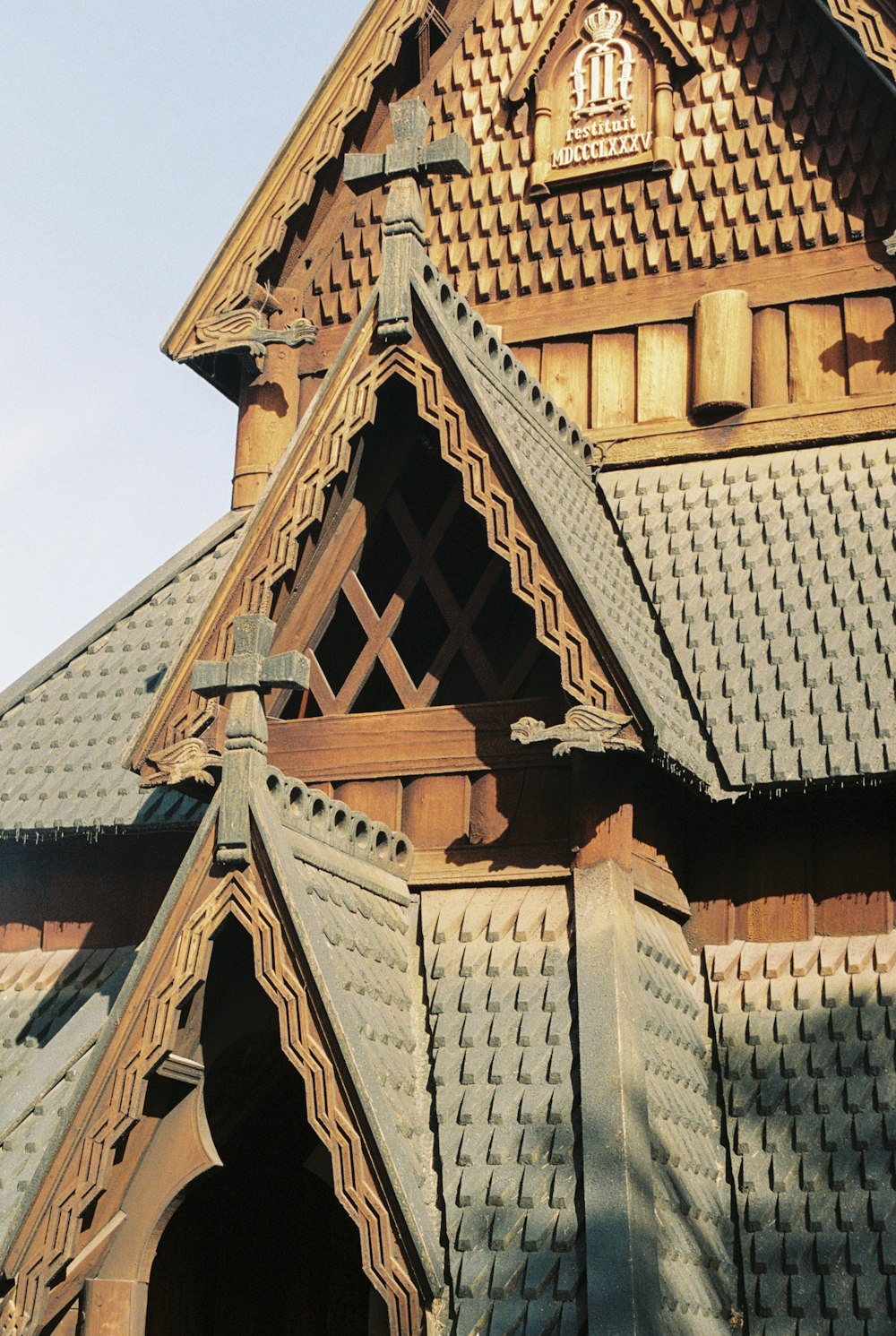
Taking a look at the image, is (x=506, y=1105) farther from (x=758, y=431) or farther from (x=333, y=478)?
(x=758, y=431)

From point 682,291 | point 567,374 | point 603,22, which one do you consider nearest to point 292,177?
point 603,22

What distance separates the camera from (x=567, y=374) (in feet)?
36.9

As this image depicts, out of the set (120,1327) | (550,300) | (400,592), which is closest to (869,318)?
(550,300)

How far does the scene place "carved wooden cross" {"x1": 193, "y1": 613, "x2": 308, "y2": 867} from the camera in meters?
7.68

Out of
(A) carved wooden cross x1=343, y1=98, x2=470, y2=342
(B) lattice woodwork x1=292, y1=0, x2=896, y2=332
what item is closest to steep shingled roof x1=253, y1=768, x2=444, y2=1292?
(A) carved wooden cross x1=343, y1=98, x2=470, y2=342

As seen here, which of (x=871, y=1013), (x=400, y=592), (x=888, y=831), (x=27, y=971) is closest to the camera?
(x=871, y=1013)

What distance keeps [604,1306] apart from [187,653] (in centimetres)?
373

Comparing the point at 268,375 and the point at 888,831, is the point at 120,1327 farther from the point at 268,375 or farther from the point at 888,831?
the point at 268,375

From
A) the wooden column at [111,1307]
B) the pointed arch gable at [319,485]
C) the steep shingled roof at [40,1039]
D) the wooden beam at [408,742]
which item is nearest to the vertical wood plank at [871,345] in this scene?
the pointed arch gable at [319,485]

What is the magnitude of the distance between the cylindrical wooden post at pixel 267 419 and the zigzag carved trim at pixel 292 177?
0.49 metres

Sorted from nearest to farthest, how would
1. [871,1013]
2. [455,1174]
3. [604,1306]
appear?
[604,1306] → [455,1174] → [871,1013]

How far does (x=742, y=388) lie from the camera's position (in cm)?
1062

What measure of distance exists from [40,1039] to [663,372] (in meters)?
5.24

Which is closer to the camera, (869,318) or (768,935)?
(768,935)
